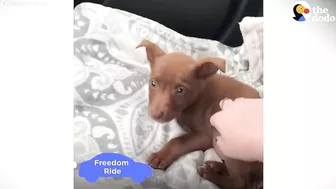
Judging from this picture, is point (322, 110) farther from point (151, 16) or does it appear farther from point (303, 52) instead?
point (151, 16)

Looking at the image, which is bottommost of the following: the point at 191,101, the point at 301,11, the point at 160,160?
the point at 160,160

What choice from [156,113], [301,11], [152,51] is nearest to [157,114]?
[156,113]

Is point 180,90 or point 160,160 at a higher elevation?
point 180,90

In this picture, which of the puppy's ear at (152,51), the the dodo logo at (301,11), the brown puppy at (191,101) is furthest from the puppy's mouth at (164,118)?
the the dodo logo at (301,11)

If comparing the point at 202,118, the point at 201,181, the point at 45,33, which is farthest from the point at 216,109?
the point at 45,33

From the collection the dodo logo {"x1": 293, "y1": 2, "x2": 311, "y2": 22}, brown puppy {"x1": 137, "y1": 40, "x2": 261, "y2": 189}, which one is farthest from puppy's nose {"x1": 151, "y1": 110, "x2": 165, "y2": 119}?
the dodo logo {"x1": 293, "y1": 2, "x2": 311, "y2": 22}

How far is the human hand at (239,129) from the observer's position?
1.02 m

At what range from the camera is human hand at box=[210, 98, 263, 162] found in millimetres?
1023

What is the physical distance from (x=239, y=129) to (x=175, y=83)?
143mm

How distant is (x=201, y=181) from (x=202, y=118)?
116 millimetres

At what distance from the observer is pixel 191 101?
1031 millimetres

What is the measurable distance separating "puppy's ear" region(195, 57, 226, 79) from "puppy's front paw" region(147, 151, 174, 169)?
156 millimetres

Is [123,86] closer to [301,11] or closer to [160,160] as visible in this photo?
[160,160]

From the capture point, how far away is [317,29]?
1061mm
